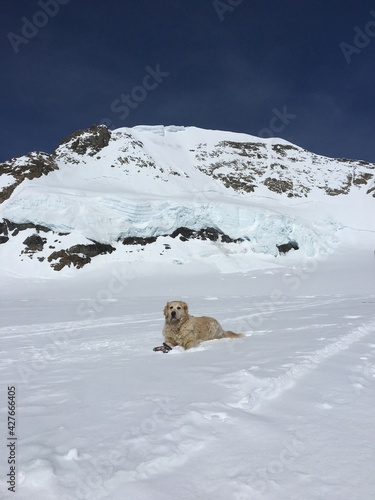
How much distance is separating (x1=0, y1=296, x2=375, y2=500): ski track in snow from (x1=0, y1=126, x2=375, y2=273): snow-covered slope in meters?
28.2


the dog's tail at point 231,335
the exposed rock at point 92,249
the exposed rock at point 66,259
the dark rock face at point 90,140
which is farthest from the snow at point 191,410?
the dark rock face at point 90,140

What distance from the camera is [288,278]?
1124 inches

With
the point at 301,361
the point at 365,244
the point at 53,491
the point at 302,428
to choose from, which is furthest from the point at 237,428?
the point at 365,244

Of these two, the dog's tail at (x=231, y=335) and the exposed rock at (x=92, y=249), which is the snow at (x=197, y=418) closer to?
the dog's tail at (x=231, y=335)

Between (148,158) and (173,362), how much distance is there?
51.3 metres

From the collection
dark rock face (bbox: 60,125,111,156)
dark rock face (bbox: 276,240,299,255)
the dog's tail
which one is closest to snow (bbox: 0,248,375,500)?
the dog's tail

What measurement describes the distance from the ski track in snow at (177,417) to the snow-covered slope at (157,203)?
28.2 meters

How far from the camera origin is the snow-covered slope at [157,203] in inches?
1324

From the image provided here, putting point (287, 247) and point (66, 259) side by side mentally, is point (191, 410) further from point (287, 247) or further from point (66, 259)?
point (287, 247)

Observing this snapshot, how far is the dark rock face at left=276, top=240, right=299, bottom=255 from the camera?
39.1m

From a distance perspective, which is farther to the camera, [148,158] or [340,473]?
[148,158]

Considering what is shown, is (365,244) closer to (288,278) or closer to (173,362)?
(288,278)

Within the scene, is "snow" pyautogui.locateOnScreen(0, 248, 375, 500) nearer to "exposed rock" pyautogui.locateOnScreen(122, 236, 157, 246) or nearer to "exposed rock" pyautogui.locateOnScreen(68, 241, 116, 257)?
"exposed rock" pyautogui.locateOnScreen(68, 241, 116, 257)

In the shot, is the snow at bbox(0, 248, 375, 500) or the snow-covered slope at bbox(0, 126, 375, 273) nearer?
the snow at bbox(0, 248, 375, 500)
